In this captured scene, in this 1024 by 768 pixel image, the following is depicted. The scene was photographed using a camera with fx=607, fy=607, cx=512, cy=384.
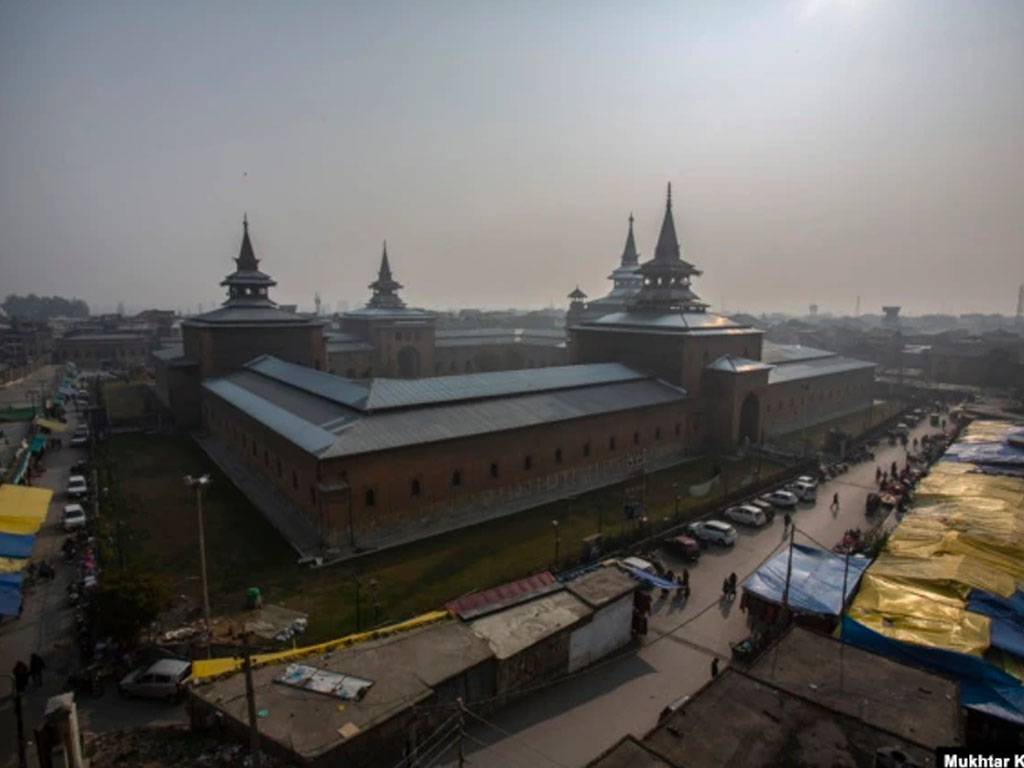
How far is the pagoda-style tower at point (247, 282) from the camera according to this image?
1921 inches

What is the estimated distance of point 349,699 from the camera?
12680 millimetres

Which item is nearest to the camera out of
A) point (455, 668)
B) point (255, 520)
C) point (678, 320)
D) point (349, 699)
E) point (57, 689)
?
point (349, 699)

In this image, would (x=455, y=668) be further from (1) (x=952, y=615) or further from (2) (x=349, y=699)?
(1) (x=952, y=615)

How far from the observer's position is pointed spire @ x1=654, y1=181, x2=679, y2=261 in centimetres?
4881

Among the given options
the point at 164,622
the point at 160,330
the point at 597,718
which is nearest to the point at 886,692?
the point at 597,718

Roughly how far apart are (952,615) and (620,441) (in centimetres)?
1883

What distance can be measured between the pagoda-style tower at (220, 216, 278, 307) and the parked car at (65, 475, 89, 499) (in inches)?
789

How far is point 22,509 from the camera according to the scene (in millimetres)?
→ 22547

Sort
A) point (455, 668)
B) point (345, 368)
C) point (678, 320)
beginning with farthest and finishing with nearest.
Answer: point (345, 368) < point (678, 320) < point (455, 668)

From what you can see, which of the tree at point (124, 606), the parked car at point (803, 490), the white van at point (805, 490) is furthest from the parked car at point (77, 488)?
the white van at point (805, 490)

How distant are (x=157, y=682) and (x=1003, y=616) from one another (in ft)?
73.9

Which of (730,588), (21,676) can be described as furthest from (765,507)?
(21,676)

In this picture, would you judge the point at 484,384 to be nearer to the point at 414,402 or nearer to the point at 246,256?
the point at 414,402

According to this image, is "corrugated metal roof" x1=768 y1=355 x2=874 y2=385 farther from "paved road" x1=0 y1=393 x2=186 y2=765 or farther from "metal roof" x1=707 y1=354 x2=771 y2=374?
"paved road" x1=0 y1=393 x2=186 y2=765
